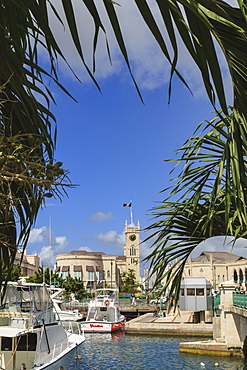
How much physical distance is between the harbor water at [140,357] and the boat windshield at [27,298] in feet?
9.87

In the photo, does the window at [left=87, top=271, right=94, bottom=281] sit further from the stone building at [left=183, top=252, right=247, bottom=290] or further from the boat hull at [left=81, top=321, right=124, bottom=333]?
the boat hull at [left=81, top=321, right=124, bottom=333]

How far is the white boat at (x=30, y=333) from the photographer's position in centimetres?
1856

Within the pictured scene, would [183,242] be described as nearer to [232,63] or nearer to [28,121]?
[28,121]

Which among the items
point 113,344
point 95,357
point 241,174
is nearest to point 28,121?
point 241,174

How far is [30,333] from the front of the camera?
63.6ft

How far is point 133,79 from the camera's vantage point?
1.83 m

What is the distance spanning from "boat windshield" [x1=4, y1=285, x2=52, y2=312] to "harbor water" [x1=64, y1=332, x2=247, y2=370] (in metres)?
3.01

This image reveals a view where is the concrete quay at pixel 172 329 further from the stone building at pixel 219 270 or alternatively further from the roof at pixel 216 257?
the roof at pixel 216 257

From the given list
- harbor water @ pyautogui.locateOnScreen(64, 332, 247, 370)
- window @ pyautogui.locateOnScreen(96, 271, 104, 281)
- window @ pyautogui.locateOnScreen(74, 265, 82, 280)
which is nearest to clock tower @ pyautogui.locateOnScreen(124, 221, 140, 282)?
window @ pyautogui.locateOnScreen(96, 271, 104, 281)

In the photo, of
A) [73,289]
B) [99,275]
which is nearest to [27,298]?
[73,289]

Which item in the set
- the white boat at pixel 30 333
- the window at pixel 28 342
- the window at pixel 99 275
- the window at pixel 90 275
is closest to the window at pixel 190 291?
the white boat at pixel 30 333

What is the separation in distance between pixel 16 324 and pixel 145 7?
19811mm

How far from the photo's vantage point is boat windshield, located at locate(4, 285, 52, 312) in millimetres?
21828

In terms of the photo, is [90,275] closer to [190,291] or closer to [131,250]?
[131,250]
